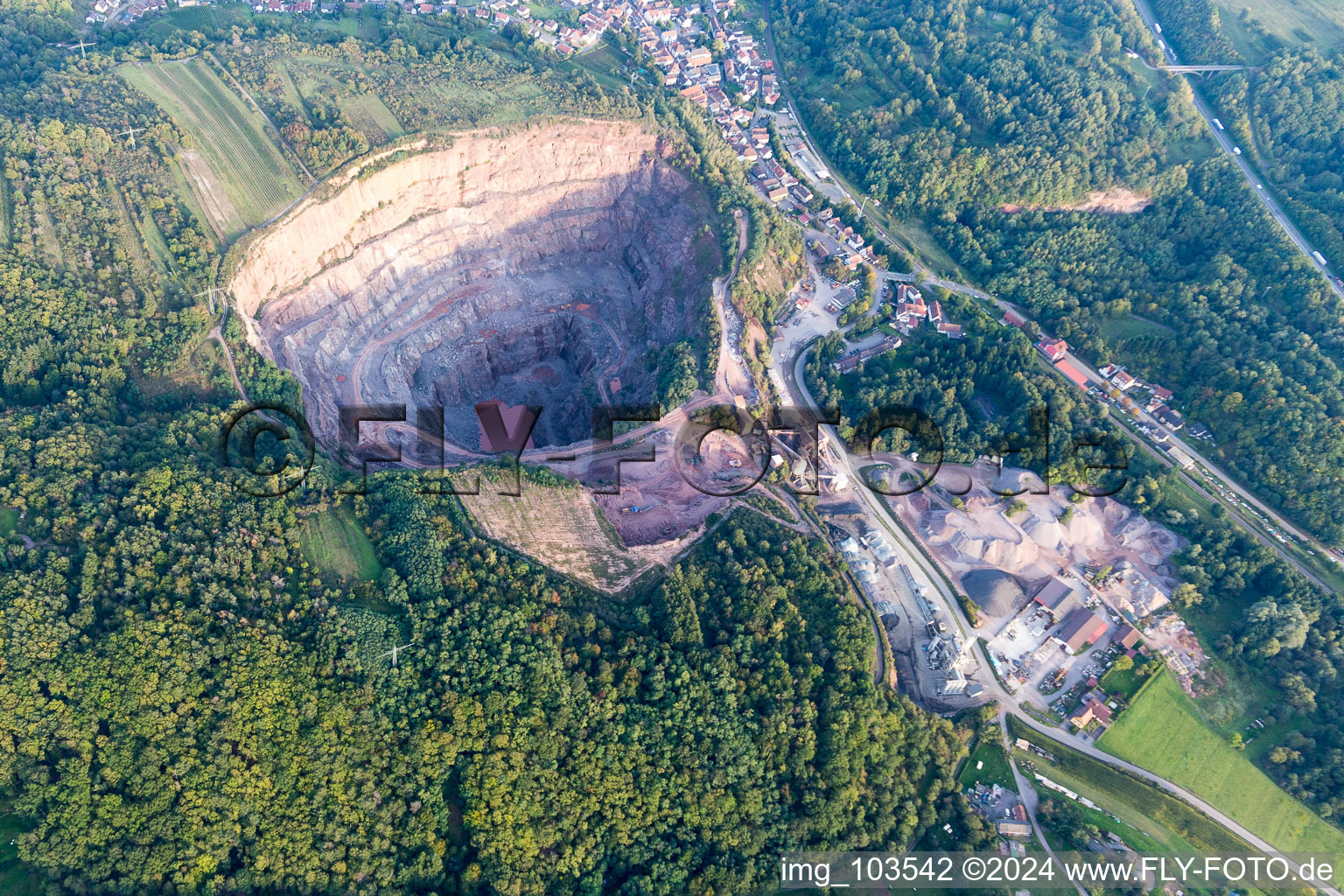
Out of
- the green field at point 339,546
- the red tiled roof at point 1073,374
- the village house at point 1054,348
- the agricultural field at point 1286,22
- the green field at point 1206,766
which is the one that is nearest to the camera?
the green field at point 339,546

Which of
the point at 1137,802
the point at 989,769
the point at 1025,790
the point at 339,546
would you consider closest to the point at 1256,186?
the point at 1137,802

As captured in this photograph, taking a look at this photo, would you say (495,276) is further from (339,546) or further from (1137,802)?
(1137,802)

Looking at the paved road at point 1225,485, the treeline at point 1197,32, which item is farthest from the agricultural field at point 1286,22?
the paved road at point 1225,485

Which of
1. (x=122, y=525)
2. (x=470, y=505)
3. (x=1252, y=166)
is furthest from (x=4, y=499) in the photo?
(x=1252, y=166)

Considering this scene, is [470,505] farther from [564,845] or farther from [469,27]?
[469,27]

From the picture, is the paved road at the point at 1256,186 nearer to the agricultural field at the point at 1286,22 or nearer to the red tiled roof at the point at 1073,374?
the agricultural field at the point at 1286,22

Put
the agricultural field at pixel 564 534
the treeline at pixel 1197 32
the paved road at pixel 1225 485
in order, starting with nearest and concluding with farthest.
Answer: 1. the agricultural field at pixel 564 534
2. the paved road at pixel 1225 485
3. the treeline at pixel 1197 32

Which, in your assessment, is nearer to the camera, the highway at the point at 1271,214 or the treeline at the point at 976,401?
the highway at the point at 1271,214
